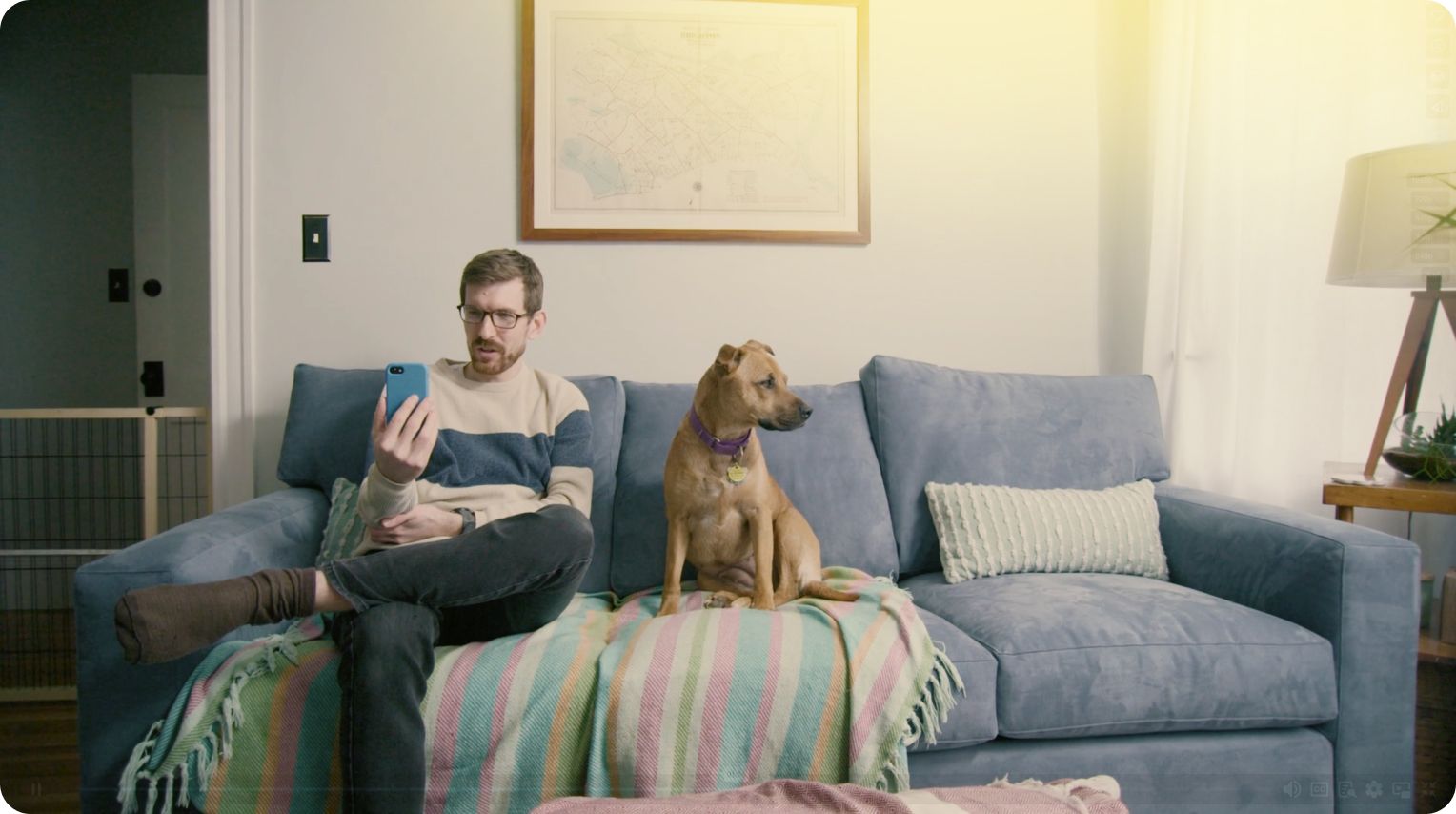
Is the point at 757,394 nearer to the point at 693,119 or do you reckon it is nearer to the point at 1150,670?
the point at 1150,670

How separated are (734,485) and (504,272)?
0.63m

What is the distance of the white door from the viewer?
317 cm

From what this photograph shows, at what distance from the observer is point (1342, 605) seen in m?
1.49

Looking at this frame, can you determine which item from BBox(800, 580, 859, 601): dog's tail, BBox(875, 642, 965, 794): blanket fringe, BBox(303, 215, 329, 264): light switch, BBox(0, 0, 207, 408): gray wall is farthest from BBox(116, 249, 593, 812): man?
BBox(0, 0, 207, 408): gray wall

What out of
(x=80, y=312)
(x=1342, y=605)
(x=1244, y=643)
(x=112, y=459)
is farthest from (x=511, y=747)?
(x=80, y=312)

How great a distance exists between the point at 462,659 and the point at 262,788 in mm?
328

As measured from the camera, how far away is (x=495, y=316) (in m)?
1.65

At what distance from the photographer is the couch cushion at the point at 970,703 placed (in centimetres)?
137

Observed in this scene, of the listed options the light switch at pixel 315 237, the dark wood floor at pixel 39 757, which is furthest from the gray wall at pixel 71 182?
the light switch at pixel 315 237

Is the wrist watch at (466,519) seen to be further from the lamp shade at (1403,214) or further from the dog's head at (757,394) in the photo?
the lamp shade at (1403,214)

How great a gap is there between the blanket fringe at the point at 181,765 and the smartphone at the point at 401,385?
472 mm

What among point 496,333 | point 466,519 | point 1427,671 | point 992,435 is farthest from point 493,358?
point 1427,671

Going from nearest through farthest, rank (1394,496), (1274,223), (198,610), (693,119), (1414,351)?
(198,610) < (1394,496) < (1414,351) < (1274,223) < (693,119)

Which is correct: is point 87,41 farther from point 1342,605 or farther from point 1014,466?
point 1342,605
